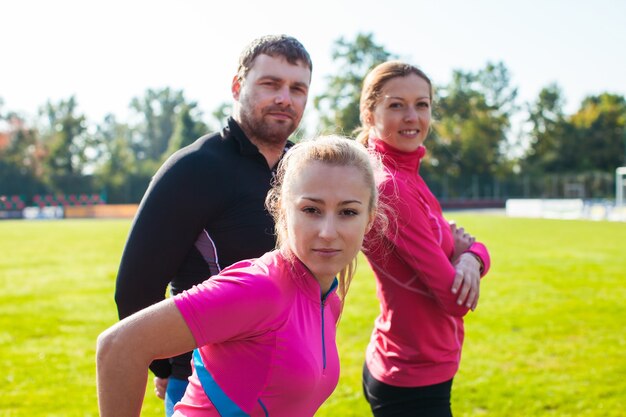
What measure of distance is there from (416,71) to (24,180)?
2649 inches

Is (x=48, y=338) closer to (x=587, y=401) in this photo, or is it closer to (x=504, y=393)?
(x=504, y=393)

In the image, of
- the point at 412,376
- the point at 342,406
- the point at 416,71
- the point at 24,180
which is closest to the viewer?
the point at 412,376

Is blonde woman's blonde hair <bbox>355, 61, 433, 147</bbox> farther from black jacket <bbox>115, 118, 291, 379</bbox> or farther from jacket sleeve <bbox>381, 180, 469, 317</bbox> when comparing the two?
black jacket <bbox>115, 118, 291, 379</bbox>

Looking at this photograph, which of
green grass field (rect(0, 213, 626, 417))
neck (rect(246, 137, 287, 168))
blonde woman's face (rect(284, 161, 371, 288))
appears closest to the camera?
blonde woman's face (rect(284, 161, 371, 288))

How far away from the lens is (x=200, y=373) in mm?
1872

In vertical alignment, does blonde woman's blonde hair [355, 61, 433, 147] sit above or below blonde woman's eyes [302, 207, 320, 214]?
above

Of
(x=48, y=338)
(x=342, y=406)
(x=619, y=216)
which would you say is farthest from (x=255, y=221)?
(x=619, y=216)

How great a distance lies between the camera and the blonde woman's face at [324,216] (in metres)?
1.97

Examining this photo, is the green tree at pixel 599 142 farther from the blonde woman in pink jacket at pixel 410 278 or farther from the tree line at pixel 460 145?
the blonde woman in pink jacket at pixel 410 278

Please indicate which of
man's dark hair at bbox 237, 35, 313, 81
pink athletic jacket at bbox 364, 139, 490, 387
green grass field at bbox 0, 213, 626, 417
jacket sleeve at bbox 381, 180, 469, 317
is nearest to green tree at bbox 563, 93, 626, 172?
green grass field at bbox 0, 213, 626, 417

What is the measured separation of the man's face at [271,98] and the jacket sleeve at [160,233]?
17.0 inches

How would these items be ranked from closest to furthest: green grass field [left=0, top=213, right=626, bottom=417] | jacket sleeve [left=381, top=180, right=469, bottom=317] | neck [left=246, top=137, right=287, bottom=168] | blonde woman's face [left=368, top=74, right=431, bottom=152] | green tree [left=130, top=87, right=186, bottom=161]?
1. jacket sleeve [left=381, top=180, right=469, bottom=317]
2. neck [left=246, top=137, right=287, bottom=168]
3. blonde woman's face [left=368, top=74, right=431, bottom=152]
4. green grass field [left=0, top=213, right=626, bottom=417]
5. green tree [left=130, top=87, right=186, bottom=161]

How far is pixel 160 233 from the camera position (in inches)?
94.2

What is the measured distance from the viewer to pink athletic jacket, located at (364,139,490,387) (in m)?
2.67
